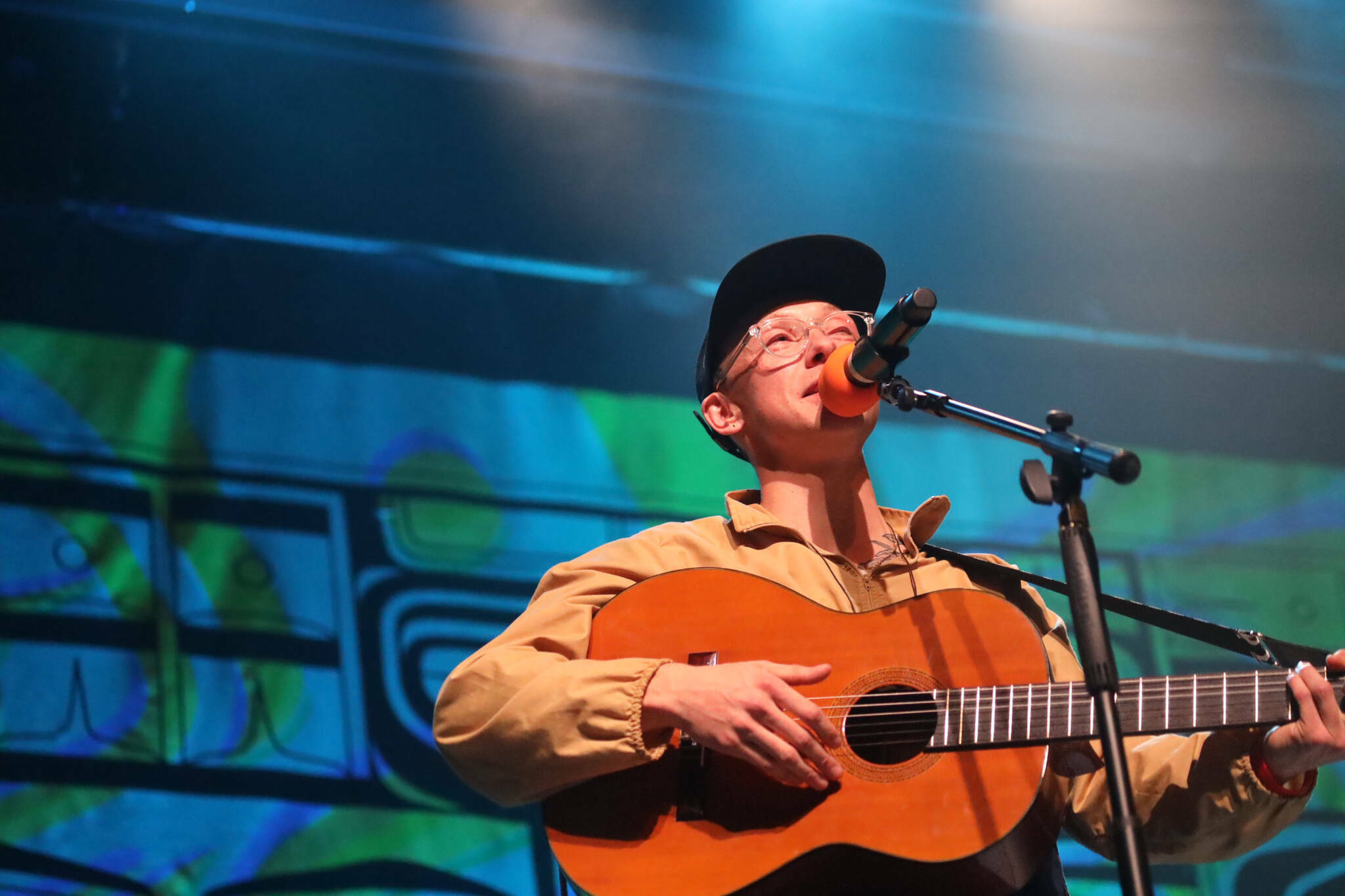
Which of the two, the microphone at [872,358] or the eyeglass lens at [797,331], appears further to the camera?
the eyeglass lens at [797,331]

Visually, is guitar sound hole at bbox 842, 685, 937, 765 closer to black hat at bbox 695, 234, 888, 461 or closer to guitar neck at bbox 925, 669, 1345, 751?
guitar neck at bbox 925, 669, 1345, 751

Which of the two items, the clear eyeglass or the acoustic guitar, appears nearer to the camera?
the acoustic guitar

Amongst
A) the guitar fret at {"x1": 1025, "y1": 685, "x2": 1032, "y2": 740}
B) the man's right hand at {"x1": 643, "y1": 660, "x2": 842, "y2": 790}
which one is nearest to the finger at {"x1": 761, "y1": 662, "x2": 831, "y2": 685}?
the man's right hand at {"x1": 643, "y1": 660, "x2": 842, "y2": 790}

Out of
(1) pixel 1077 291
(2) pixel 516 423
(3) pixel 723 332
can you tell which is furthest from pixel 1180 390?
(2) pixel 516 423

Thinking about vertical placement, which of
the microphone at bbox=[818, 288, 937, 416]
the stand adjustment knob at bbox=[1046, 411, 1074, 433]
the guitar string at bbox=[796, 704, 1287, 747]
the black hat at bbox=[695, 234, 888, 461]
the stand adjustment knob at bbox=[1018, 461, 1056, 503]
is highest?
the black hat at bbox=[695, 234, 888, 461]

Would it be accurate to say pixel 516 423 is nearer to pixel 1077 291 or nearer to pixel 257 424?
pixel 257 424

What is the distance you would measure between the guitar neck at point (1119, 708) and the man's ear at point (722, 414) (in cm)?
111

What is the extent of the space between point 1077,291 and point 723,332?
1.98 m

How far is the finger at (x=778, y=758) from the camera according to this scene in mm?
1976

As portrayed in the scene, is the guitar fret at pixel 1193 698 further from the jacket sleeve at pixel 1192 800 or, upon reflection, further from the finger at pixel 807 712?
the finger at pixel 807 712

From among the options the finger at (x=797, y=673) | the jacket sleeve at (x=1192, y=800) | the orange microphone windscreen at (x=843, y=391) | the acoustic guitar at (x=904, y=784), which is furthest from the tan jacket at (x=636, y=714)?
the orange microphone windscreen at (x=843, y=391)

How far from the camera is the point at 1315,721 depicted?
6.36ft

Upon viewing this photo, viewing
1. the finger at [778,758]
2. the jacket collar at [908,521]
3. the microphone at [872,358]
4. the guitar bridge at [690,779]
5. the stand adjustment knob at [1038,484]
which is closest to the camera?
the stand adjustment knob at [1038,484]

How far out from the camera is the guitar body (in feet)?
6.53
